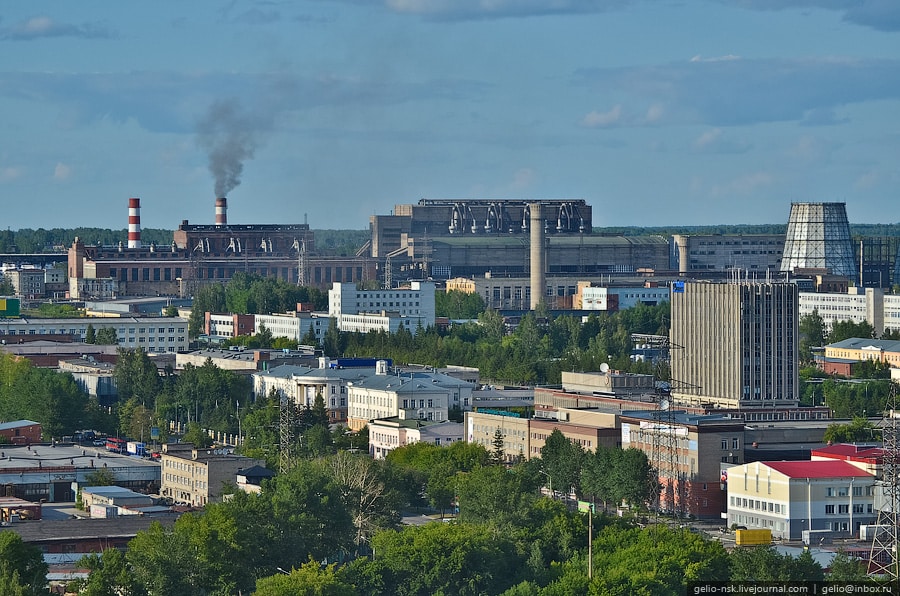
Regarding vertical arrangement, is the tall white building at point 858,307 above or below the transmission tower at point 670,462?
above

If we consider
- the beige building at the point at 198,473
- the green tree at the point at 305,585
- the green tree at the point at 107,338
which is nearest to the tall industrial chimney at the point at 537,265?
the green tree at the point at 107,338

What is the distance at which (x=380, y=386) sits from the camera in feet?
222

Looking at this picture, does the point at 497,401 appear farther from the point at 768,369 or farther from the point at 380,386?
the point at 768,369

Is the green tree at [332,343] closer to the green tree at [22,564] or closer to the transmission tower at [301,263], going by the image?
the transmission tower at [301,263]

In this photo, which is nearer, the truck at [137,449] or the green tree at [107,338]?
the truck at [137,449]

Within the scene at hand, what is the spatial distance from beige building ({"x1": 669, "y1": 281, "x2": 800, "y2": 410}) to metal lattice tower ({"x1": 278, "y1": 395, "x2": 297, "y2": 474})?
1144cm

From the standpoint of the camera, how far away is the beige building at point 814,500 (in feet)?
152

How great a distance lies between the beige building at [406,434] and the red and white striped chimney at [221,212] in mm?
75426

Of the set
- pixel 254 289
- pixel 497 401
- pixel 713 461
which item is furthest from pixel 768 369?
pixel 254 289

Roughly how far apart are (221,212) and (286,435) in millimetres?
84646

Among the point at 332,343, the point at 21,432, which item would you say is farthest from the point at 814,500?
the point at 332,343

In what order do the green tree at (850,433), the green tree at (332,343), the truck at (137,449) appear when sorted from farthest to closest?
the green tree at (332,343) → the truck at (137,449) → the green tree at (850,433)

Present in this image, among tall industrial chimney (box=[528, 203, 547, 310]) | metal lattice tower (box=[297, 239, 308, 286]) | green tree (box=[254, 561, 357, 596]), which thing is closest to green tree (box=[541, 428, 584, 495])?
green tree (box=[254, 561, 357, 596])

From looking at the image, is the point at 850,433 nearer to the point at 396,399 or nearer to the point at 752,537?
the point at 752,537
